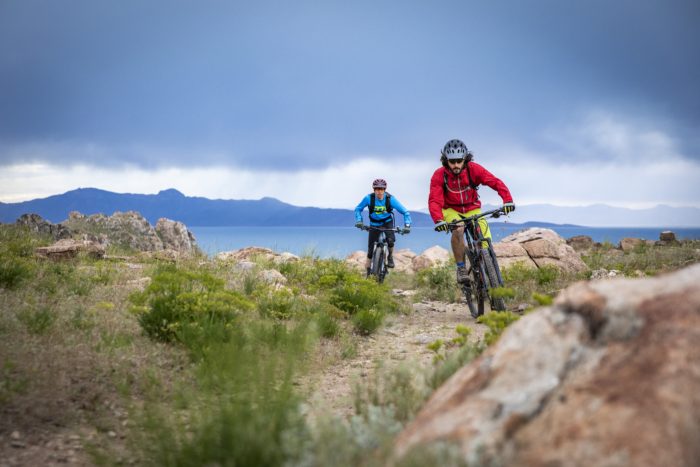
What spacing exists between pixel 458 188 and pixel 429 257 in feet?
44.9

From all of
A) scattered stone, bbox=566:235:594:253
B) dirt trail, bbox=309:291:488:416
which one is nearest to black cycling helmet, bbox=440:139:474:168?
dirt trail, bbox=309:291:488:416

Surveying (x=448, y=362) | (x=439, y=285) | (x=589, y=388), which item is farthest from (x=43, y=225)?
(x=589, y=388)

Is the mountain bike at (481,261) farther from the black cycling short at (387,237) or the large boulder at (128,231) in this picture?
the large boulder at (128,231)

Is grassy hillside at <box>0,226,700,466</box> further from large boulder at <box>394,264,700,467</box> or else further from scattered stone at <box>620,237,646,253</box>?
scattered stone at <box>620,237,646,253</box>

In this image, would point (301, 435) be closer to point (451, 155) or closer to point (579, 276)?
point (451, 155)

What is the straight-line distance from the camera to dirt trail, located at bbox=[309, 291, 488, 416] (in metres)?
4.97

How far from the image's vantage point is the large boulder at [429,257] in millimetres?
20894

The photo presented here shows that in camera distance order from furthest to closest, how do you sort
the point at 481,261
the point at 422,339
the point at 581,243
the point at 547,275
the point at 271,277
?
the point at 581,243 < the point at 547,275 < the point at 271,277 < the point at 481,261 < the point at 422,339

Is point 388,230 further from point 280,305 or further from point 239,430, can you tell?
point 239,430

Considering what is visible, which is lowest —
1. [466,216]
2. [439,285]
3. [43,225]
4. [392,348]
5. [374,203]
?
[392,348]

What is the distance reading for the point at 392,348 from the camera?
7.32 metres

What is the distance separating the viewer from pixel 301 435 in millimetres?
2826

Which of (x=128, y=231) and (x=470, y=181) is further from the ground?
(x=470, y=181)

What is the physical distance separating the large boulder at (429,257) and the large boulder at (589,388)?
55.0 ft
